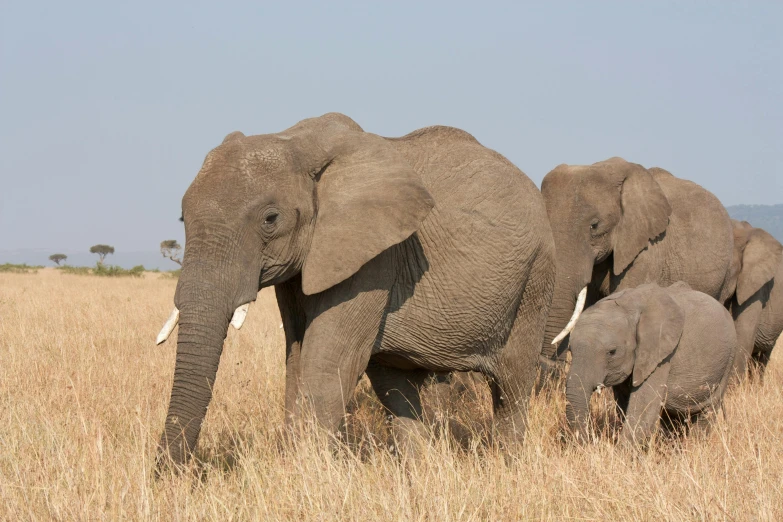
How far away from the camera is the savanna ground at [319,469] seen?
4.03 meters

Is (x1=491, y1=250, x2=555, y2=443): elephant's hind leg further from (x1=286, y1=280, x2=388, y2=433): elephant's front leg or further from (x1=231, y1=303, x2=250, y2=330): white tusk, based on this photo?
(x1=231, y1=303, x2=250, y2=330): white tusk

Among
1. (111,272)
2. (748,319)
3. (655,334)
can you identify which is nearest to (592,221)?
(655,334)

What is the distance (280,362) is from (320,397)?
179 inches

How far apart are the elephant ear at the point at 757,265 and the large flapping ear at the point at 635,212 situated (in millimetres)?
1848

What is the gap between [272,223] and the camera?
4.53m

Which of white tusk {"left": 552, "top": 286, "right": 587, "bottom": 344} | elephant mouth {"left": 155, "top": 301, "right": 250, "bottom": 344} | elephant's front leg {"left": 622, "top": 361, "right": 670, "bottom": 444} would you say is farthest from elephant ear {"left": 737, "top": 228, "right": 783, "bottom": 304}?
elephant mouth {"left": 155, "top": 301, "right": 250, "bottom": 344}

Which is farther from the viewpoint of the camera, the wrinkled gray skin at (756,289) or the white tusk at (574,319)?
the wrinkled gray skin at (756,289)

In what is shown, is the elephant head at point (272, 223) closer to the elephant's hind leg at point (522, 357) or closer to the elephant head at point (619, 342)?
the elephant's hind leg at point (522, 357)

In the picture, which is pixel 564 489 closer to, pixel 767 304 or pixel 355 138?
pixel 355 138

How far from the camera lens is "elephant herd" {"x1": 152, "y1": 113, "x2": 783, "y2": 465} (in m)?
4.39

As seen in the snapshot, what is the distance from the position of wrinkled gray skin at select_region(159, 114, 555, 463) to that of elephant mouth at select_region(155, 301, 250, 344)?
114 mm

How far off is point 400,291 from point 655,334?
6.44ft

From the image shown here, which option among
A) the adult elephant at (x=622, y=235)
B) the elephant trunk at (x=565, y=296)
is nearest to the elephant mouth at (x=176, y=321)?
the adult elephant at (x=622, y=235)

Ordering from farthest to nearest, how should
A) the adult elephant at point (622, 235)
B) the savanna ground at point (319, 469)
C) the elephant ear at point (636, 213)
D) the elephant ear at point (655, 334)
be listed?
the elephant ear at point (636, 213), the adult elephant at point (622, 235), the elephant ear at point (655, 334), the savanna ground at point (319, 469)
